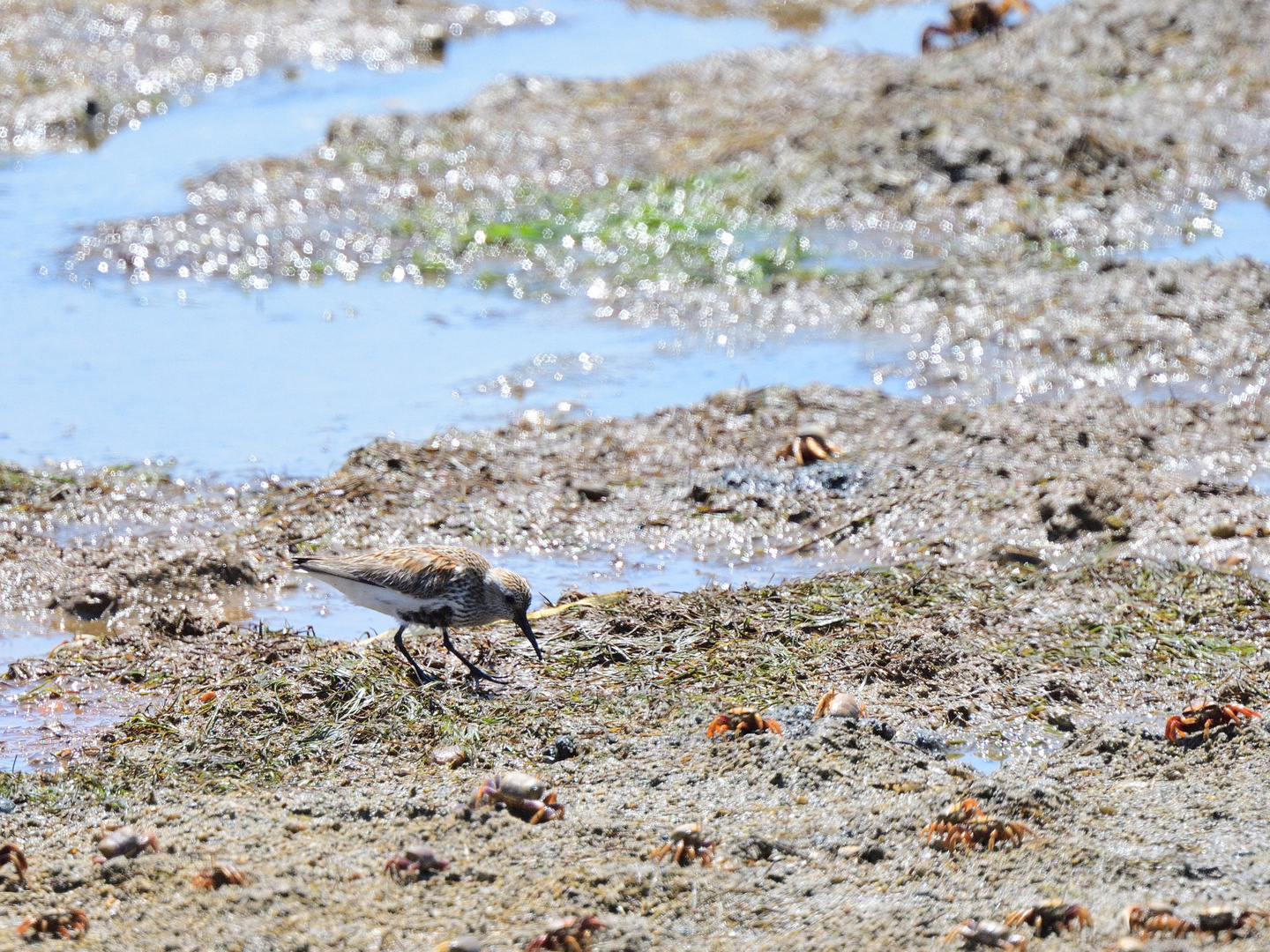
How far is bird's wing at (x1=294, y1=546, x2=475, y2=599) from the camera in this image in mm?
6633

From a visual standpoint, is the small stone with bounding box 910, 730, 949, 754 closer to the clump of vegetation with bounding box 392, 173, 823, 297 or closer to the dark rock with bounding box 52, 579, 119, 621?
the dark rock with bounding box 52, 579, 119, 621

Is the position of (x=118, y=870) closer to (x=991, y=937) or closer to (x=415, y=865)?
(x=415, y=865)

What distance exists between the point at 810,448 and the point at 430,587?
3.61 m

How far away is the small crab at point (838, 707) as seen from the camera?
6102 millimetres

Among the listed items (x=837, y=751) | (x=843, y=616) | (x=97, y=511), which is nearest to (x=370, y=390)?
(x=97, y=511)

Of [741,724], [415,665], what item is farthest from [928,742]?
[415,665]

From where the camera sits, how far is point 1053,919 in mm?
4438

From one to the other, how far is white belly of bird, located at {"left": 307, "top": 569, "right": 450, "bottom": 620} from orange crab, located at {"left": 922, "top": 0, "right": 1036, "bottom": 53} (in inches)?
648

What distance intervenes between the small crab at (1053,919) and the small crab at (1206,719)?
1736 mm

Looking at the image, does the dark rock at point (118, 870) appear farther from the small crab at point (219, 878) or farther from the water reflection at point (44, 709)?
the water reflection at point (44, 709)

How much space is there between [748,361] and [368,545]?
4.06 meters

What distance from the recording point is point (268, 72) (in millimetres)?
21594

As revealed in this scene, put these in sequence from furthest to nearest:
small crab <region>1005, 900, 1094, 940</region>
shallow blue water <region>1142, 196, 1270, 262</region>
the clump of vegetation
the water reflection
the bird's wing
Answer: the clump of vegetation < shallow blue water <region>1142, 196, 1270, 262</region> < the bird's wing < the water reflection < small crab <region>1005, 900, 1094, 940</region>

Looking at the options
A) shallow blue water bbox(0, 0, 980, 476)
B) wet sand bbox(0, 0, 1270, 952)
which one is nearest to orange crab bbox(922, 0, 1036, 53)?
wet sand bbox(0, 0, 1270, 952)
